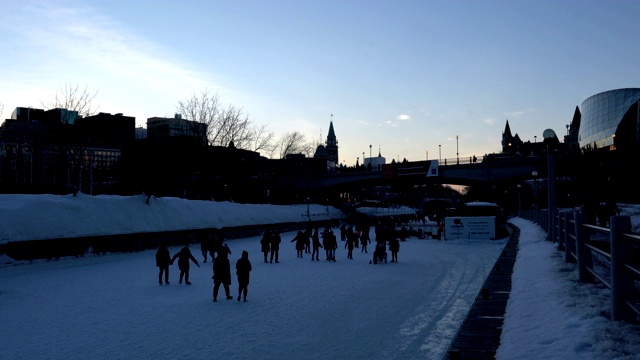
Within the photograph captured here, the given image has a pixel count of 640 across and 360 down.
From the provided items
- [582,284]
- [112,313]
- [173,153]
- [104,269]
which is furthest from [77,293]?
[173,153]

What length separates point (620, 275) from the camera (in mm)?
6258

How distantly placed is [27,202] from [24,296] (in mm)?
14026

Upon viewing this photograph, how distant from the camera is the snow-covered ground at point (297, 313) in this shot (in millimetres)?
7401

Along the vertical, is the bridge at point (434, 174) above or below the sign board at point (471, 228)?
above

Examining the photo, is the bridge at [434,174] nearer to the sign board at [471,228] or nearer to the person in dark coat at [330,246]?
the sign board at [471,228]

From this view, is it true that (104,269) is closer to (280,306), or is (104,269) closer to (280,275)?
(280,275)

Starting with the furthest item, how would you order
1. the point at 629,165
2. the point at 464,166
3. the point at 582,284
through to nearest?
the point at 464,166 → the point at 629,165 → the point at 582,284

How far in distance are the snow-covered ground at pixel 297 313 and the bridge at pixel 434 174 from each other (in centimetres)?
3689

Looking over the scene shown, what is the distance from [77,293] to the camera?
50.8 ft

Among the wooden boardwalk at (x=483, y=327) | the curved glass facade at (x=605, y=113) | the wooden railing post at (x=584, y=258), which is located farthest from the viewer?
the curved glass facade at (x=605, y=113)

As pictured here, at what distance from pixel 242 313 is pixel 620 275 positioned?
8535 mm

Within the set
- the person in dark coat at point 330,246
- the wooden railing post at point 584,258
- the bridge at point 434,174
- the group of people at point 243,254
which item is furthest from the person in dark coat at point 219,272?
the bridge at point 434,174

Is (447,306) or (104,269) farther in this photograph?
(104,269)

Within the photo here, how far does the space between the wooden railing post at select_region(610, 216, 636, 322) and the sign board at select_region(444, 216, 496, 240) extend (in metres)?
32.3
